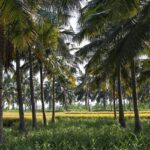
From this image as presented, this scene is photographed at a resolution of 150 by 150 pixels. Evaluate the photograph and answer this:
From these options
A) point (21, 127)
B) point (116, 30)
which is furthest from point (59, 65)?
point (116, 30)

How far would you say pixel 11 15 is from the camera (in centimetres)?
1148

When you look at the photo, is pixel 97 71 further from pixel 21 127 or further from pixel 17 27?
pixel 17 27

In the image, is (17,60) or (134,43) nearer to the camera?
(134,43)

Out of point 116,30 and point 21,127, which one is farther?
point 21,127

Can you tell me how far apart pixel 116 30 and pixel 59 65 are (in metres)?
9.75

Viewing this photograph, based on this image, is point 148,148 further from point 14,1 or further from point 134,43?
point 14,1

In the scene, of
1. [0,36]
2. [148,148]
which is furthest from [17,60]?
[148,148]

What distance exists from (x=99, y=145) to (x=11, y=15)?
172 inches

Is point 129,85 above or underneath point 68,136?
above

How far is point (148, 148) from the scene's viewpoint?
973 cm

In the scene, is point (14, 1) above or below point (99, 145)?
above

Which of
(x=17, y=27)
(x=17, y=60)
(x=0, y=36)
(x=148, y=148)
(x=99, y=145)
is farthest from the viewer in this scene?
(x=17, y=60)

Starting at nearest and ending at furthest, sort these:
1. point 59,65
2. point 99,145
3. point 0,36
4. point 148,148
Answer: point 148,148 < point 99,145 < point 0,36 < point 59,65

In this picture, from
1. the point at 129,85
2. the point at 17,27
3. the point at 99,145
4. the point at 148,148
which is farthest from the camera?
the point at 129,85
